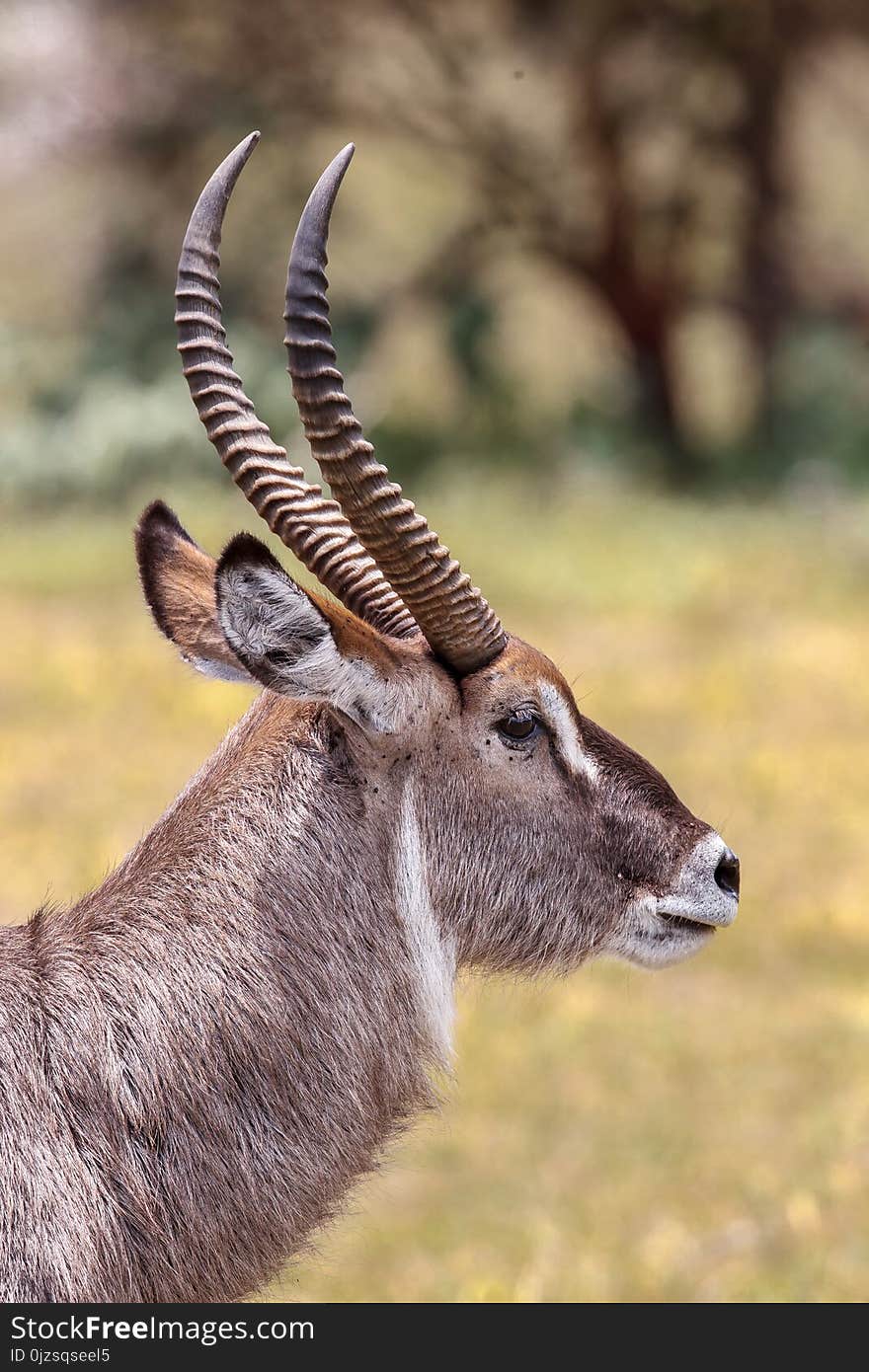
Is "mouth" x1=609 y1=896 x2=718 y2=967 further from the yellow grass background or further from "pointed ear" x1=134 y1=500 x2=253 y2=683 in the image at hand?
"pointed ear" x1=134 y1=500 x2=253 y2=683

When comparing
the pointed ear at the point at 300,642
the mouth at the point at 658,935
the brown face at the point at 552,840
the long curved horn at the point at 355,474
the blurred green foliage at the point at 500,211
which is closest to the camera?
the pointed ear at the point at 300,642

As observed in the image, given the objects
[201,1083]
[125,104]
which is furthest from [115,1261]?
[125,104]

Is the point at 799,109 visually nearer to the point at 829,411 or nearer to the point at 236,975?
the point at 829,411

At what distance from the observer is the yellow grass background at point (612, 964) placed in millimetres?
6574

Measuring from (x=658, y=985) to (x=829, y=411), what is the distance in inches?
472

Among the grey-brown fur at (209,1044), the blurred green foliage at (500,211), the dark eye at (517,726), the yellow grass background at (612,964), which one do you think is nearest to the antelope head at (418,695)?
the dark eye at (517,726)

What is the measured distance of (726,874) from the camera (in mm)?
4340

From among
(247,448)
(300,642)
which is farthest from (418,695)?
(247,448)

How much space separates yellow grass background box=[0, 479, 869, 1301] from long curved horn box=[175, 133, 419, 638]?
1161 mm

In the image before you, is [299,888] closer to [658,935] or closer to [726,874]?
[658,935]

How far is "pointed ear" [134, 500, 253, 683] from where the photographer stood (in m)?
A: 4.11

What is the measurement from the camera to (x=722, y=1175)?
283 inches

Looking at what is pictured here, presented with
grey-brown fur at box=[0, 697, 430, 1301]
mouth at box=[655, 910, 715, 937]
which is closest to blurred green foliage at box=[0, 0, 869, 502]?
mouth at box=[655, 910, 715, 937]

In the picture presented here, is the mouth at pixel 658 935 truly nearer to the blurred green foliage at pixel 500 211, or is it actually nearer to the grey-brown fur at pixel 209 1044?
the grey-brown fur at pixel 209 1044
